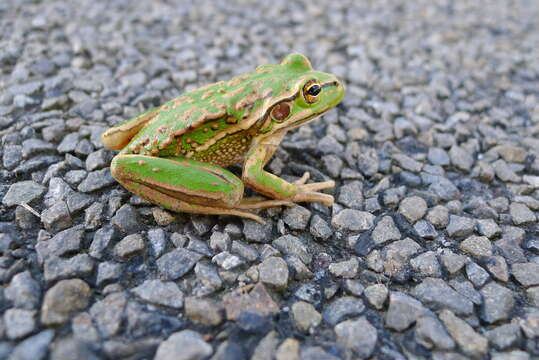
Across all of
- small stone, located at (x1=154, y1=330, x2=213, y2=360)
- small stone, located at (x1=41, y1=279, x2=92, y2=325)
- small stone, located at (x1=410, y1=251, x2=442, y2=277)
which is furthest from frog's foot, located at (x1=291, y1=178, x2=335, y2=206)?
small stone, located at (x1=41, y1=279, x2=92, y2=325)

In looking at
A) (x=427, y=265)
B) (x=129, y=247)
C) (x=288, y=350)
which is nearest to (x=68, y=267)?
(x=129, y=247)

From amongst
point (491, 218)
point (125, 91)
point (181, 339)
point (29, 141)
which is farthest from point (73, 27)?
point (491, 218)

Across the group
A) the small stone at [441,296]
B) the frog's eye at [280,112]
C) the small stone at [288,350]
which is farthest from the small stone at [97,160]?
the small stone at [441,296]

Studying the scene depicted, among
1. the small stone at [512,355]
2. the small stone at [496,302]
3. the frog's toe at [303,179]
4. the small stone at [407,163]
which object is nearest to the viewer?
the small stone at [512,355]

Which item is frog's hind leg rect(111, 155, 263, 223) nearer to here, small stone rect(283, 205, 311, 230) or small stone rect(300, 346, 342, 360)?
small stone rect(283, 205, 311, 230)

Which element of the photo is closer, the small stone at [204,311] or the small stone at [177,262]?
the small stone at [204,311]

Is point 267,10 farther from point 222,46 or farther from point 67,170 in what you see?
point 67,170

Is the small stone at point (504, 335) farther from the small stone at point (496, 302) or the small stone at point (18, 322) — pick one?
the small stone at point (18, 322)
